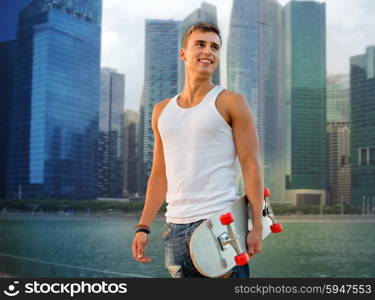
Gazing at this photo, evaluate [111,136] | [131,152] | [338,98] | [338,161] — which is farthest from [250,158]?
[338,98]

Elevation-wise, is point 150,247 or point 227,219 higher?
point 227,219

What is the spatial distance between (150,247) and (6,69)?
1542 inches

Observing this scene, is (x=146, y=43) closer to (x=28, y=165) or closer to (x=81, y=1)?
(x=81, y=1)

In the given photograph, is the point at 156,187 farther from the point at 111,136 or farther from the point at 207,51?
the point at 111,136

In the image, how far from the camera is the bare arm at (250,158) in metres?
1.38

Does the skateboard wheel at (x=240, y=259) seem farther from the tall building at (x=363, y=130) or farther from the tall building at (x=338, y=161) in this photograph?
the tall building at (x=338, y=161)

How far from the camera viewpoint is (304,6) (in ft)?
262

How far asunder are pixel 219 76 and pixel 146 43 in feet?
42.5

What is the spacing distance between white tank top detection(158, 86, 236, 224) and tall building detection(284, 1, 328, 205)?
218 feet

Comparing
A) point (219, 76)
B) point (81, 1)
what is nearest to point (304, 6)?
point (219, 76)

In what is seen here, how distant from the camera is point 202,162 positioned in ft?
4.65

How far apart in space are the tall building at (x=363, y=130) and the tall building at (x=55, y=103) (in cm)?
3283

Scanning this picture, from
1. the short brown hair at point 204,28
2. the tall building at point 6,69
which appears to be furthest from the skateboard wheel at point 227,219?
the tall building at point 6,69

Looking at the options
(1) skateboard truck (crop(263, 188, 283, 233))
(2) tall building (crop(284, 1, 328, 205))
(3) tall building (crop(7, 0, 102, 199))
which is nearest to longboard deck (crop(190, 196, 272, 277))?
(1) skateboard truck (crop(263, 188, 283, 233))
